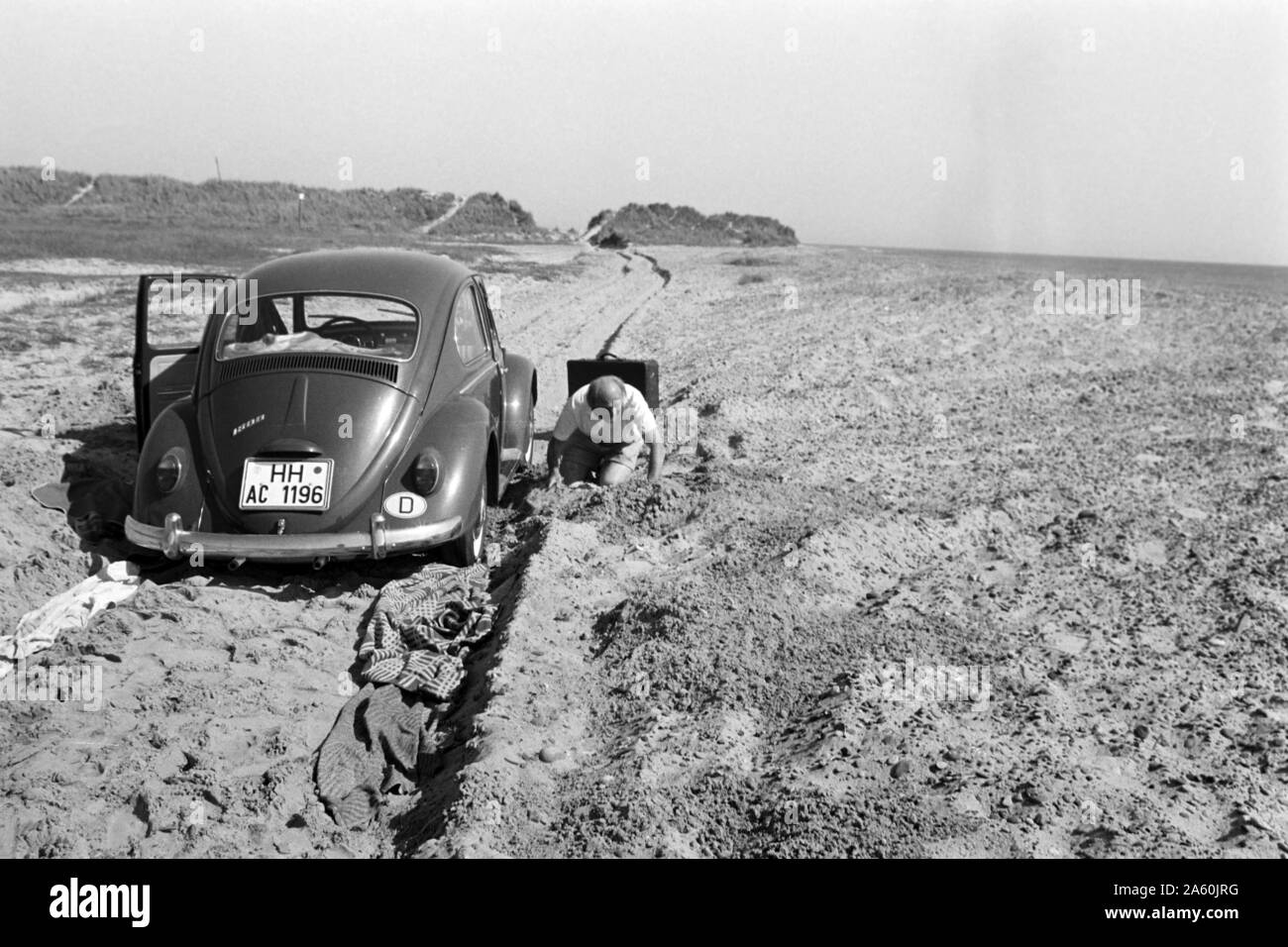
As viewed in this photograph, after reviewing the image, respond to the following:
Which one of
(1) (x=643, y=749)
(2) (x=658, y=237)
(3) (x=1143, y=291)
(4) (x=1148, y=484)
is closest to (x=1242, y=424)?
(4) (x=1148, y=484)

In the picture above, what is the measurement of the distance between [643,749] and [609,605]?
1.55m

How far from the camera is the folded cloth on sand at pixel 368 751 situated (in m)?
3.86

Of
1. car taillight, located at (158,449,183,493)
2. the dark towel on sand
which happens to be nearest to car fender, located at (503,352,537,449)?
car taillight, located at (158,449,183,493)

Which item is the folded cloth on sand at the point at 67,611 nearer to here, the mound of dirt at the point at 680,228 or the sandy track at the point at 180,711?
the sandy track at the point at 180,711

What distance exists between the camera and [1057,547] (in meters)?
6.16

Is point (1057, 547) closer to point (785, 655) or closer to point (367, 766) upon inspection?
point (785, 655)

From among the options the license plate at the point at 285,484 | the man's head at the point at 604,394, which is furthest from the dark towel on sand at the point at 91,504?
the man's head at the point at 604,394

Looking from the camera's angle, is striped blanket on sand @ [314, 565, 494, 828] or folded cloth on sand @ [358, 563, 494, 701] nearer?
striped blanket on sand @ [314, 565, 494, 828]

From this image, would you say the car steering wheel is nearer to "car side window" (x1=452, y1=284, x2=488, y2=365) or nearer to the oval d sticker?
"car side window" (x1=452, y1=284, x2=488, y2=365)

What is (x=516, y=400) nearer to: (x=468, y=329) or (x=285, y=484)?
(x=468, y=329)

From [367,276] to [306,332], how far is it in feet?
1.85

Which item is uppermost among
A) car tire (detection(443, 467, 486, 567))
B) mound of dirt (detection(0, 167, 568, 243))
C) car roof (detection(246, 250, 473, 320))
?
mound of dirt (detection(0, 167, 568, 243))

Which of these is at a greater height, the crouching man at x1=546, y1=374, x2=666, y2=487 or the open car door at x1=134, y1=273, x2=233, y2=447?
the open car door at x1=134, y1=273, x2=233, y2=447

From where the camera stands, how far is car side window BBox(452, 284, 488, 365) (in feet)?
22.1
